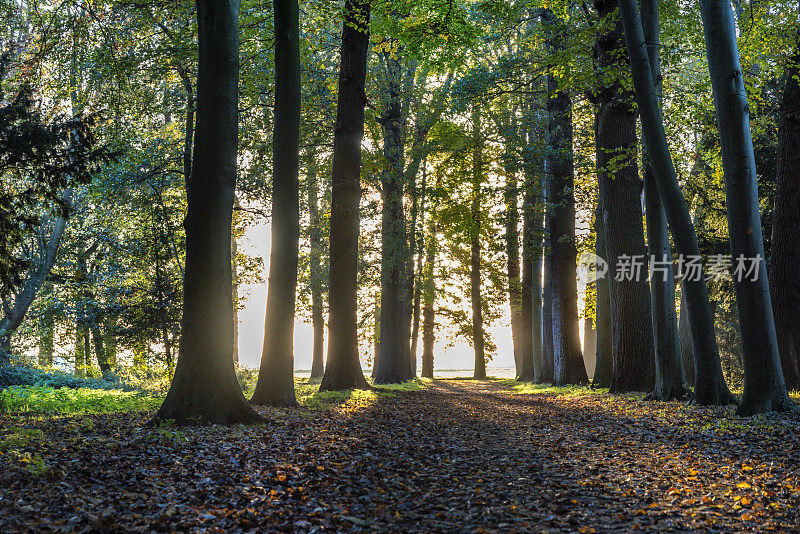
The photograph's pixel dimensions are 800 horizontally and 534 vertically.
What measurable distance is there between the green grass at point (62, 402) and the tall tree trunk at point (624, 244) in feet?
33.0

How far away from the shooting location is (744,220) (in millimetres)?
8945

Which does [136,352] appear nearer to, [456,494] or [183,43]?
[183,43]

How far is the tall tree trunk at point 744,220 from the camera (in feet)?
28.6

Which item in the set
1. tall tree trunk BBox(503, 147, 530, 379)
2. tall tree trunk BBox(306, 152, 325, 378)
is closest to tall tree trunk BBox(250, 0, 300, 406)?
tall tree trunk BBox(503, 147, 530, 379)

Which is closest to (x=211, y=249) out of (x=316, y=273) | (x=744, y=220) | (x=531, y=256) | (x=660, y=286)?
(x=744, y=220)

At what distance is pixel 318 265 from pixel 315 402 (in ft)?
45.6

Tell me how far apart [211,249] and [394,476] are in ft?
13.2

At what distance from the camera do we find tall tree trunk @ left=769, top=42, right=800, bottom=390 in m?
12.3

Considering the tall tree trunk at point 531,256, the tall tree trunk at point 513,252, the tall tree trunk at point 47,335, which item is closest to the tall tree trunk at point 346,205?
the tall tree trunk at point 513,252

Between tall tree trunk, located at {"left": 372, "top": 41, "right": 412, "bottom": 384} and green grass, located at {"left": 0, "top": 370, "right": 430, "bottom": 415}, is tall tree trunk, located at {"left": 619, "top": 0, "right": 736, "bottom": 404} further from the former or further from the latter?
tall tree trunk, located at {"left": 372, "top": 41, "right": 412, "bottom": 384}

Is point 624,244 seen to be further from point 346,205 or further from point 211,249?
point 211,249

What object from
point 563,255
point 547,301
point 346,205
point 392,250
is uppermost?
point 346,205

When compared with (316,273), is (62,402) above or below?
below

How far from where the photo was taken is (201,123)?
26.5 feet
